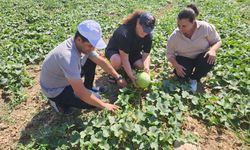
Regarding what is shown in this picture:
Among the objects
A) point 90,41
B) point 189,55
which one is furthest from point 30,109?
point 189,55

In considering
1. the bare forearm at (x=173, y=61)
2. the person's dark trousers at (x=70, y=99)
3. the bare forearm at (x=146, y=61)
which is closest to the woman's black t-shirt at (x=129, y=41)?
the bare forearm at (x=146, y=61)

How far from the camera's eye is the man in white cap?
418cm

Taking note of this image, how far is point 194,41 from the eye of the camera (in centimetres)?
554

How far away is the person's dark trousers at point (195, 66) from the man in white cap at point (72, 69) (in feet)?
5.04

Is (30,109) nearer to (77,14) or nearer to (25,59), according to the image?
(25,59)

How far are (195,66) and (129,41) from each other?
1320 mm

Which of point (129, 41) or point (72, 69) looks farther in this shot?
point (129, 41)

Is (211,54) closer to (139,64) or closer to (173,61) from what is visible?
(173,61)

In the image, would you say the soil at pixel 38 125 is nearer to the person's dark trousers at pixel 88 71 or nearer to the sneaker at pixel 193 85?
the person's dark trousers at pixel 88 71

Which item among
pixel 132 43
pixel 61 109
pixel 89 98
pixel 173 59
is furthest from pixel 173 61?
pixel 61 109

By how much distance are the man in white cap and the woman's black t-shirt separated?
1.89 feet

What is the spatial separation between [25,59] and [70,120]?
296 cm

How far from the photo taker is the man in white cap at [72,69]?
4.18 m

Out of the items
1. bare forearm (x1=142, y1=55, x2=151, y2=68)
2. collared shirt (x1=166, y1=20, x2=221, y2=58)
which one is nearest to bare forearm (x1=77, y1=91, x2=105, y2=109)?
bare forearm (x1=142, y1=55, x2=151, y2=68)
